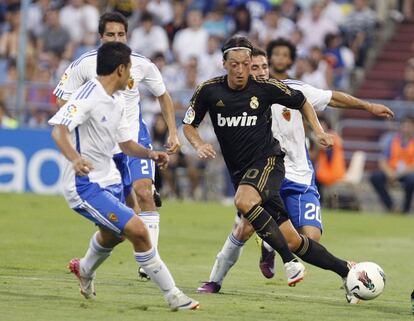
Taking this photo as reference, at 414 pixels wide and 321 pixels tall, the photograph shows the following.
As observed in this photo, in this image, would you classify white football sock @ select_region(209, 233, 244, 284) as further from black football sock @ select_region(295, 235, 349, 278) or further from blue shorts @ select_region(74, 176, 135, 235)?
blue shorts @ select_region(74, 176, 135, 235)


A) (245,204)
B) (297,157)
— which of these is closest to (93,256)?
(245,204)

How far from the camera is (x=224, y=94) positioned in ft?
36.1

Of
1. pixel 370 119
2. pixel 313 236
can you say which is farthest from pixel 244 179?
pixel 370 119

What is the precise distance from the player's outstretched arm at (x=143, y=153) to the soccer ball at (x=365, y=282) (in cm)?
197

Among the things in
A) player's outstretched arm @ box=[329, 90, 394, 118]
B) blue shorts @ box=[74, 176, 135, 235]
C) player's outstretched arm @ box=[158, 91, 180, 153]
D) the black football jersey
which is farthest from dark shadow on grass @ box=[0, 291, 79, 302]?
player's outstretched arm @ box=[329, 90, 394, 118]

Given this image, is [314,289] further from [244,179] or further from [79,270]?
[79,270]

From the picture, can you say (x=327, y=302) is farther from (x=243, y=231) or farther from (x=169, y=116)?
(x=169, y=116)

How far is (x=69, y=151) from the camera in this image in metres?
9.38

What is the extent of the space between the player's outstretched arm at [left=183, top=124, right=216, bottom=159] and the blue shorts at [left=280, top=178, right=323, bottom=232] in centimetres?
116

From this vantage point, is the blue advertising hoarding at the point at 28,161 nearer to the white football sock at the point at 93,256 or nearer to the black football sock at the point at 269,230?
the black football sock at the point at 269,230

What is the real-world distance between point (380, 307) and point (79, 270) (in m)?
2.65

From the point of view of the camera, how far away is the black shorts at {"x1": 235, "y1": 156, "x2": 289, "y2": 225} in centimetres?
1080

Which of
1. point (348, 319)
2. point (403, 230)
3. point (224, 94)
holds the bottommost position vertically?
point (403, 230)

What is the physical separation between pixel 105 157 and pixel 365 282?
254cm
